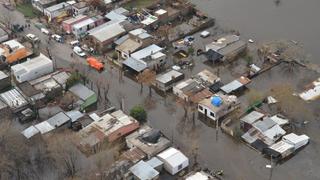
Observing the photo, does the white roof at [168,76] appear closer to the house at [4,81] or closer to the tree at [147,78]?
the tree at [147,78]

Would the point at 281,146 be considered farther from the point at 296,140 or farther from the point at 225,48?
the point at 225,48

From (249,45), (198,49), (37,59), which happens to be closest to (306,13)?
(249,45)

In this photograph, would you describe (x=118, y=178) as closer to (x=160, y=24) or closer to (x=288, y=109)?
(x=288, y=109)

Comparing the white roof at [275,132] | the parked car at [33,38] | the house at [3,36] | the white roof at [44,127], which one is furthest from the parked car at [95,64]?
the white roof at [275,132]

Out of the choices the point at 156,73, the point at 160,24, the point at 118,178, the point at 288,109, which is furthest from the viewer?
the point at 160,24

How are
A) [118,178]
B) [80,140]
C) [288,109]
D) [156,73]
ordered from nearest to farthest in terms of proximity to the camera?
[118,178]
[80,140]
[288,109]
[156,73]

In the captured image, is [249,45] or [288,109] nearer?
[288,109]
